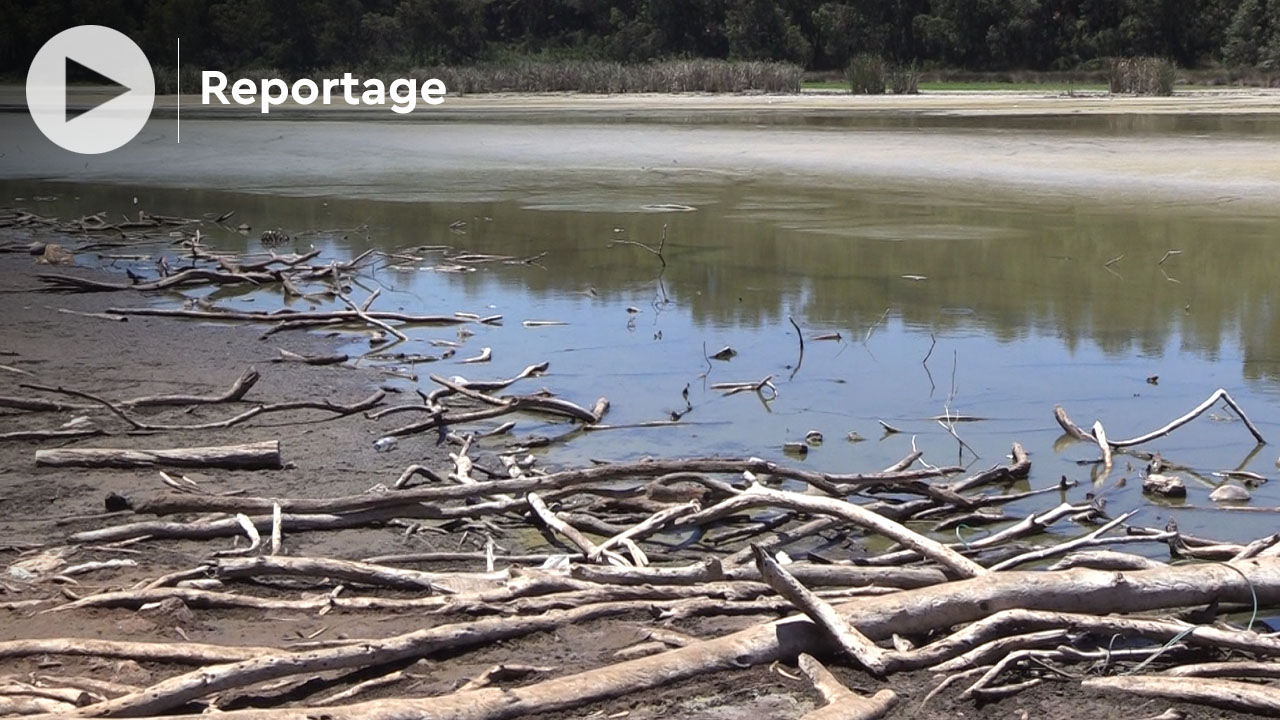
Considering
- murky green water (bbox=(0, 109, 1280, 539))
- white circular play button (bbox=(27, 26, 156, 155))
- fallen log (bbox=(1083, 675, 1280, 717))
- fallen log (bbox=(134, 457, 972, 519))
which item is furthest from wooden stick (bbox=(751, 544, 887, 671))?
white circular play button (bbox=(27, 26, 156, 155))

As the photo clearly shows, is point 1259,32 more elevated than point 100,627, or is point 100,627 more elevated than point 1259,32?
point 1259,32

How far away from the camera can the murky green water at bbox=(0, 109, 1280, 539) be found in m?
6.45

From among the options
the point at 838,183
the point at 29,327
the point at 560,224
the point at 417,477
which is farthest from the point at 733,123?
the point at 417,477

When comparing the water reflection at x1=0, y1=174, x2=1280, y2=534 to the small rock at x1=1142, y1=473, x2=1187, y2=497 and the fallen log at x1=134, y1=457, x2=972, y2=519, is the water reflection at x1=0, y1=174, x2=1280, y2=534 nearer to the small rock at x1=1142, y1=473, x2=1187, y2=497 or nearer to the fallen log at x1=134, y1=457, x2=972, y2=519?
the small rock at x1=1142, y1=473, x2=1187, y2=497

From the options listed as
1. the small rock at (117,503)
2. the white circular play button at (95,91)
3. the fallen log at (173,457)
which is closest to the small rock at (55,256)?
the fallen log at (173,457)

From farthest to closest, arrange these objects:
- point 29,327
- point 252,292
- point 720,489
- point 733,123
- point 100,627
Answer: point 733,123 < point 252,292 < point 29,327 < point 720,489 < point 100,627

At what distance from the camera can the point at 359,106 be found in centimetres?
4150

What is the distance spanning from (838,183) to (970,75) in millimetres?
45550

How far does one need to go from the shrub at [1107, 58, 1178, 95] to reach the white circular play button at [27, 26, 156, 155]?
92.1 ft

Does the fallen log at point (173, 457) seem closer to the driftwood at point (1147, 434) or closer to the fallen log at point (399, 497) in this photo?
the fallen log at point (399, 497)

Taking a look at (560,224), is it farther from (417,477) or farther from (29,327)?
(417,477)

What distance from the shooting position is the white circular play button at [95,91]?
29.3 m

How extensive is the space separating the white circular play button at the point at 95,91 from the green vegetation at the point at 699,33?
40.7 inches

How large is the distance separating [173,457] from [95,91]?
48.1 meters
